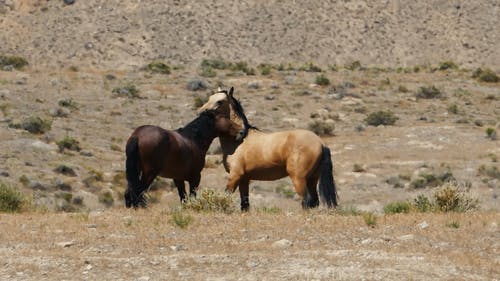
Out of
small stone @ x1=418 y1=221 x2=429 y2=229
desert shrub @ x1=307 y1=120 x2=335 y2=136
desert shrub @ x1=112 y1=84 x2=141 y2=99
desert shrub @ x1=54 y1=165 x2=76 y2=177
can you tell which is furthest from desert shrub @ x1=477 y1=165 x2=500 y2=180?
desert shrub @ x1=112 y1=84 x2=141 y2=99

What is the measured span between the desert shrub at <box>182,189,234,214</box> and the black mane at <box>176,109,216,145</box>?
2352mm

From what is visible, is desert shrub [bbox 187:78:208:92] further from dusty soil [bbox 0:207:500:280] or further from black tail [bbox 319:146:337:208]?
dusty soil [bbox 0:207:500:280]

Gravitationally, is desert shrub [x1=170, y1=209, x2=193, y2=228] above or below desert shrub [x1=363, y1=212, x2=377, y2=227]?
below

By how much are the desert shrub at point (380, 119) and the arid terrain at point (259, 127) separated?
1.27 feet

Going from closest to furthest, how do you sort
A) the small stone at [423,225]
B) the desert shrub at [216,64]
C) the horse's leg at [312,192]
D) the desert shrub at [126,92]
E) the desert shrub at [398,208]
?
1. the small stone at [423,225]
2. the horse's leg at [312,192]
3. the desert shrub at [398,208]
4. the desert shrub at [126,92]
5. the desert shrub at [216,64]

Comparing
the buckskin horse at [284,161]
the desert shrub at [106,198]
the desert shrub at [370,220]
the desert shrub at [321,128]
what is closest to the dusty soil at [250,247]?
the desert shrub at [370,220]

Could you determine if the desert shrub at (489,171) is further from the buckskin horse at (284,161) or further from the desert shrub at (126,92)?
the desert shrub at (126,92)

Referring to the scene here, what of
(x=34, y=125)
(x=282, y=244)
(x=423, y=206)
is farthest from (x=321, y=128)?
(x=282, y=244)

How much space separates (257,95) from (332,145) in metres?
13.4

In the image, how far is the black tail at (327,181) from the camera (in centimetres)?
1686

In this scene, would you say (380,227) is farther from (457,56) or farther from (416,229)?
(457,56)

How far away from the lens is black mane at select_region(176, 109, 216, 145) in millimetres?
Answer: 18578

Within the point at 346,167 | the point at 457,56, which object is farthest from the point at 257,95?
the point at 457,56

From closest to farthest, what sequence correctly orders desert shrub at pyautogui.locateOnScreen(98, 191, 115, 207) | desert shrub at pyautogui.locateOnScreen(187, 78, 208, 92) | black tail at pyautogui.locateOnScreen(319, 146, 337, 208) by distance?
black tail at pyautogui.locateOnScreen(319, 146, 337, 208) → desert shrub at pyautogui.locateOnScreen(98, 191, 115, 207) → desert shrub at pyautogui.locateOnScreen(187, 78, 208, 92)
